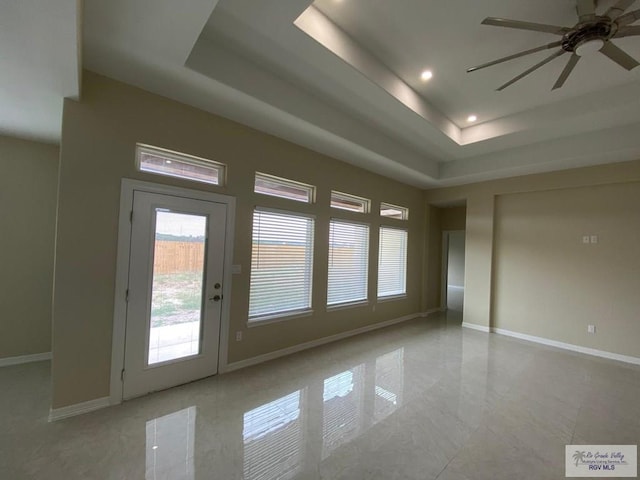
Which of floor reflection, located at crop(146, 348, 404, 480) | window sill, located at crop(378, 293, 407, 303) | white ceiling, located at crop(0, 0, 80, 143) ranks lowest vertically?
floor reflection, located at crop(146, 348, 404, 480)

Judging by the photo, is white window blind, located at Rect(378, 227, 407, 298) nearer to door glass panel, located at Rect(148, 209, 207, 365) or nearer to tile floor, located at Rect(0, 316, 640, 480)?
tile floor, located at Rect(0, 316, 640, 480)

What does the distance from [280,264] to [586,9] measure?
12.3 feet

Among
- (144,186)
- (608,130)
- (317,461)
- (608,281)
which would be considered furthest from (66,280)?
(608,281)

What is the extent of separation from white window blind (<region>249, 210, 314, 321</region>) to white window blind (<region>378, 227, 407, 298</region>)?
1.99 meters

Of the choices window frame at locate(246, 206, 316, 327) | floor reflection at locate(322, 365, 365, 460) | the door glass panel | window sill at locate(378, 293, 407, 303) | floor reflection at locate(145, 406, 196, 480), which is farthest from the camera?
window sill at locate(378, 293, 407, 303)

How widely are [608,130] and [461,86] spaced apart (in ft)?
7.86

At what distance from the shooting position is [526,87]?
3.30 meters

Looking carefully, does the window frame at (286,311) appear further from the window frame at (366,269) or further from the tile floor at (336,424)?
the tile floor at (336,424)

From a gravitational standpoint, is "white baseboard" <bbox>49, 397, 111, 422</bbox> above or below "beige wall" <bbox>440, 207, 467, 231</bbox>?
below

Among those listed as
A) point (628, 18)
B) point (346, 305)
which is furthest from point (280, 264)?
point (628, 18)

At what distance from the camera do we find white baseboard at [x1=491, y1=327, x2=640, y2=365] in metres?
4.20

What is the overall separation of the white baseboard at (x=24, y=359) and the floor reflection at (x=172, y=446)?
2435 mm

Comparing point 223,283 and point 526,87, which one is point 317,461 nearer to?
point 223,283

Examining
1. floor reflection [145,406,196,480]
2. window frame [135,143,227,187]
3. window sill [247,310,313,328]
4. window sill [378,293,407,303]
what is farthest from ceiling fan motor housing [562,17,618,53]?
window sill [378,293,407,303]
